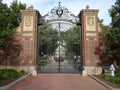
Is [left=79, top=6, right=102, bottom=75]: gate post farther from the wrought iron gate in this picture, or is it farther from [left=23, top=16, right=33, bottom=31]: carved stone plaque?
[left=23, top=16, right=33, bottom=31]: carved stone plaque

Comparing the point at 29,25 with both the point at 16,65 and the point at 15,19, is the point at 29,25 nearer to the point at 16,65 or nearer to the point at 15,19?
the point at 16,65

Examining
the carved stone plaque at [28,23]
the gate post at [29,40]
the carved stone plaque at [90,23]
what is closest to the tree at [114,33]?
the carved stone plaque at [90,23]

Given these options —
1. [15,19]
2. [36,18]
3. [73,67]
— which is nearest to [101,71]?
[73,67]

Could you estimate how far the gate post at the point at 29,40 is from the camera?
88.4ft

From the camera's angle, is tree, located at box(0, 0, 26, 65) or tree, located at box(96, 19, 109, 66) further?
tree, located at box(96, 19, 109, 66)

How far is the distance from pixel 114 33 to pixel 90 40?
3178mm

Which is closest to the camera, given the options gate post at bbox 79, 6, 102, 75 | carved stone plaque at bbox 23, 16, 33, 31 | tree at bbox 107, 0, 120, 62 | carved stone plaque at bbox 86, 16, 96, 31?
tree at bbox 107, 0, 120, 62

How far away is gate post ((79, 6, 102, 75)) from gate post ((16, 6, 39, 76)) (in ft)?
14.4

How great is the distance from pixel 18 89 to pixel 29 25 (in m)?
11.7

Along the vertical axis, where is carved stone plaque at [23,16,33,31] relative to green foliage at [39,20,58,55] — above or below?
Result: above

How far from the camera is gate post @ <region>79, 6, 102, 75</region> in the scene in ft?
87.5

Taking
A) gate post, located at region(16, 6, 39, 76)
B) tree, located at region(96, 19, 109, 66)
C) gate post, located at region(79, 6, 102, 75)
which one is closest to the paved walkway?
gate post, located at region(79, 6, 102, 75)

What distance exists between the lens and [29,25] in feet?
89.7

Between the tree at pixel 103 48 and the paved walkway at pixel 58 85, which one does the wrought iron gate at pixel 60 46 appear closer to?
the tree at pixel 103 48
